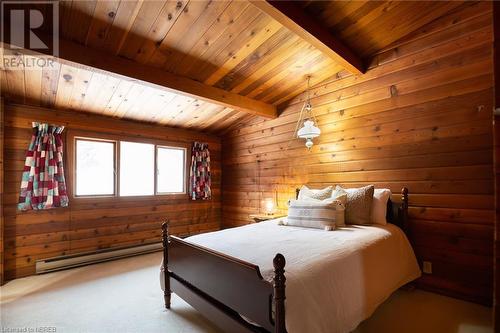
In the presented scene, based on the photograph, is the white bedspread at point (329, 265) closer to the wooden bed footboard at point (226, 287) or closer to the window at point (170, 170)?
the wooden bed footboard at point (226, 287)

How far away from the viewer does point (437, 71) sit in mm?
2615

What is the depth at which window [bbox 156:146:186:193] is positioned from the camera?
4.48 meters

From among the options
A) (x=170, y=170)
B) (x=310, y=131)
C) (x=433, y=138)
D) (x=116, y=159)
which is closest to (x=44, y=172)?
(x=116, y=159)

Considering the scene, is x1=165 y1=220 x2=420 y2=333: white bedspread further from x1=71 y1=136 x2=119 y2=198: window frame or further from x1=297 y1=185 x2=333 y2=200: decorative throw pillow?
x1=71 y1=136 x2=119 y2=198: window frame

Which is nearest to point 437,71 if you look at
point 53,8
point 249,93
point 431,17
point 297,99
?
point 431,17

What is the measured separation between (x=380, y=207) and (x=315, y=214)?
0.74 m

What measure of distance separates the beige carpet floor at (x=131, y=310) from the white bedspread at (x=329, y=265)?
0.27 m

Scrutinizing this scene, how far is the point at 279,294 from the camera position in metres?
1.25

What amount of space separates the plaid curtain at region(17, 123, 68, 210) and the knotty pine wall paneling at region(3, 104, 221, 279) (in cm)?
12

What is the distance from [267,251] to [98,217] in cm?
307

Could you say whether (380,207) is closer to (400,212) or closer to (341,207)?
(400,212)

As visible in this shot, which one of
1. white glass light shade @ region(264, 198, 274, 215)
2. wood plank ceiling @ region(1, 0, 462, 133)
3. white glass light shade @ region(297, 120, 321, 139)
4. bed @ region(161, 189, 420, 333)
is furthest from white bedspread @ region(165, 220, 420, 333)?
wood plank ceiling @ region(1, 0, 462, 133)

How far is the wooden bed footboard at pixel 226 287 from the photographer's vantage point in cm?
130

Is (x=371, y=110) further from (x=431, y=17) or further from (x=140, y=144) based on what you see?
(x=140, y=144)
